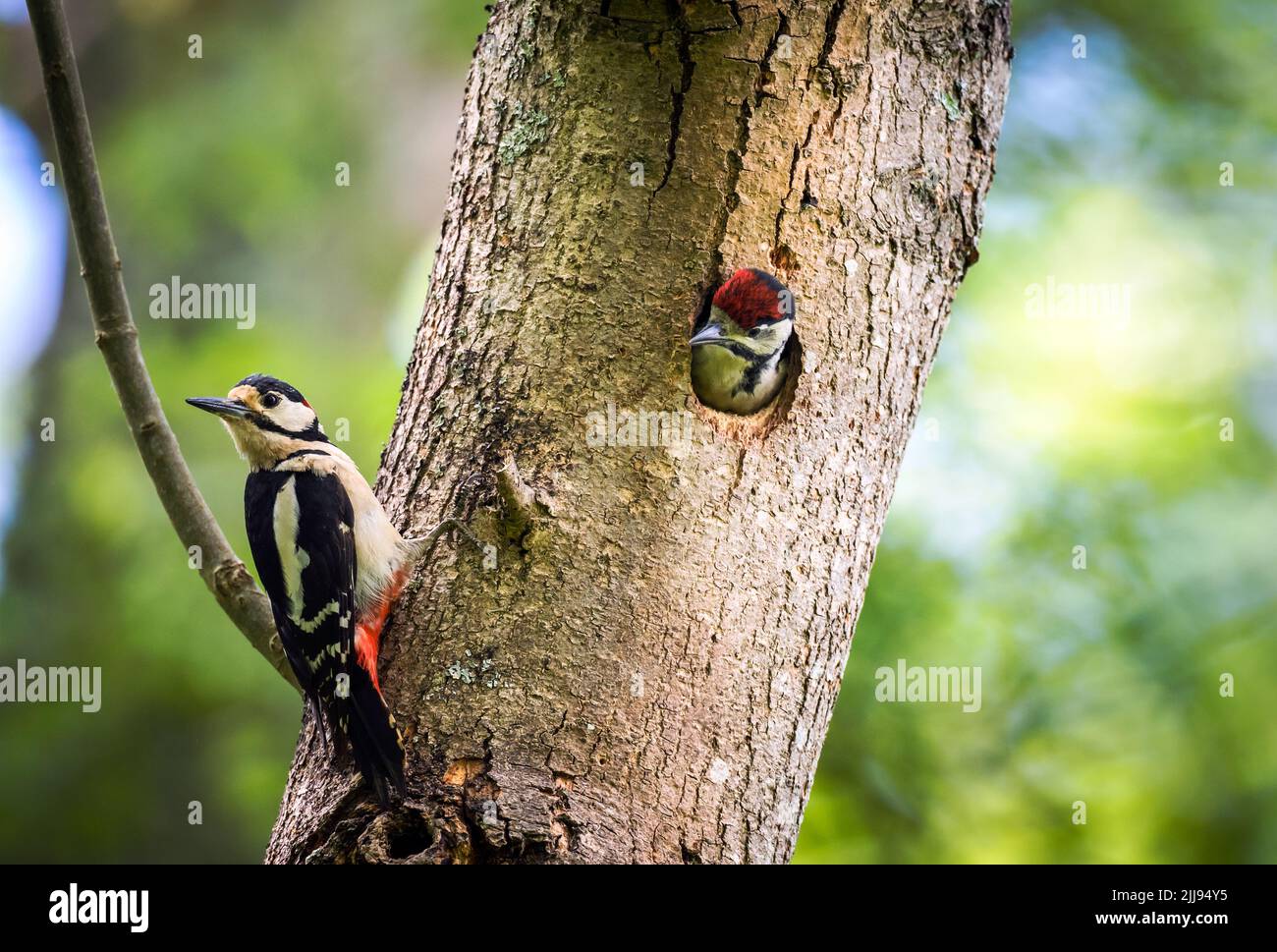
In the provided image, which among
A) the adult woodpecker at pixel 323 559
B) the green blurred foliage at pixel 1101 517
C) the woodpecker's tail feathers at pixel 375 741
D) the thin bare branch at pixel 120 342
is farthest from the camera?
the green blurred foliage at pixel 1101 517

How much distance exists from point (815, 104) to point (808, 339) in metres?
0.56

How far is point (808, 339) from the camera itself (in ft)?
8.73

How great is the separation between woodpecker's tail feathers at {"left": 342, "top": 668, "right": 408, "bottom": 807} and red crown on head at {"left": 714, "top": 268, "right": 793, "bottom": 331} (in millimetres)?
1134

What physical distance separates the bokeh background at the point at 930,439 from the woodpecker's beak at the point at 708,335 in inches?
94.1

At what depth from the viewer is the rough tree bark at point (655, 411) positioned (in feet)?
7.60

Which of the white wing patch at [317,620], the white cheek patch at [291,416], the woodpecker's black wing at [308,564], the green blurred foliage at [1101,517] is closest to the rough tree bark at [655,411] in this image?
the woodpecker's black wing at [308,564]

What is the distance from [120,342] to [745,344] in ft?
4.80

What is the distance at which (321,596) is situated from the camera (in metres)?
2.95

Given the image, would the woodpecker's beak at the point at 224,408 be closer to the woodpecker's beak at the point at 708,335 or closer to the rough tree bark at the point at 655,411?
the rough tree bark at the point at 655,411

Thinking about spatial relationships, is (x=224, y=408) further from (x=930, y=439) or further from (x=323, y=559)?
(x=930, y=439)

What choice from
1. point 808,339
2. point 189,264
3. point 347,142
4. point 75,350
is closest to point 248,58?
point 347,142

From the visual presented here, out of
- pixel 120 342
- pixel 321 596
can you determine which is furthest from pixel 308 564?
pixel 120 342

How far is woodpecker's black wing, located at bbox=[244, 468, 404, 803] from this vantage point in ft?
7.60
